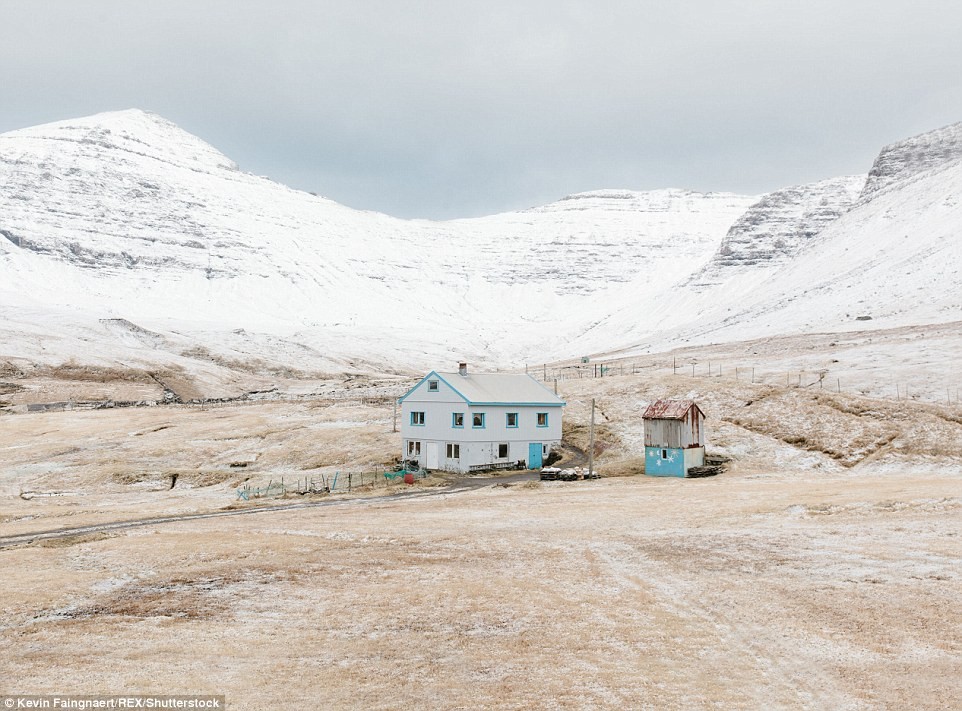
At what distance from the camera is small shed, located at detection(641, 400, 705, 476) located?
59.9 m

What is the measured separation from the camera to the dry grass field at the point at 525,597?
17469mm

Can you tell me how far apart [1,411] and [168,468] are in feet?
203

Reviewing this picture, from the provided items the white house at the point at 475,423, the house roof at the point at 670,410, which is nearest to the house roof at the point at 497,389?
the white house at the point at 475,423

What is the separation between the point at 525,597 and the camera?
24.8 m

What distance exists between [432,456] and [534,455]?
8939 mm

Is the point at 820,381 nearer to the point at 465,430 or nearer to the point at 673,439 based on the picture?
the point at 673,439

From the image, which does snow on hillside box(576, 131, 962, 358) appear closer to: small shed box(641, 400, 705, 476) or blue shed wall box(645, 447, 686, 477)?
small shed box(641, 400, 705, 476)

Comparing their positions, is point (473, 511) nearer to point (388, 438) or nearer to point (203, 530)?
point (203, 530)

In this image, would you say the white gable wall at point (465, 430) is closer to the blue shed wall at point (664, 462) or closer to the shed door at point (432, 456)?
the shed door at point (432, 456)

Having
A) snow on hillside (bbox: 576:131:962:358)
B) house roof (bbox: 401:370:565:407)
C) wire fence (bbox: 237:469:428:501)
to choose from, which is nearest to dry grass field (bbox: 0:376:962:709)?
wire fence (bbox: 237:469:428:501)

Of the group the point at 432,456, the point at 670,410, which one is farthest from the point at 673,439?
the point at 432,456

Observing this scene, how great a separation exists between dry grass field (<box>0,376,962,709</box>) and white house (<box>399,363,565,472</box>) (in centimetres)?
991

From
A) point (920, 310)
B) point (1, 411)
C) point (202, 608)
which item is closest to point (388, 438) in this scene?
point (202, 608)

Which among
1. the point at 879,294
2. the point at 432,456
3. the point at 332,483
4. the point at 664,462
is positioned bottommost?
the point at 332,483
